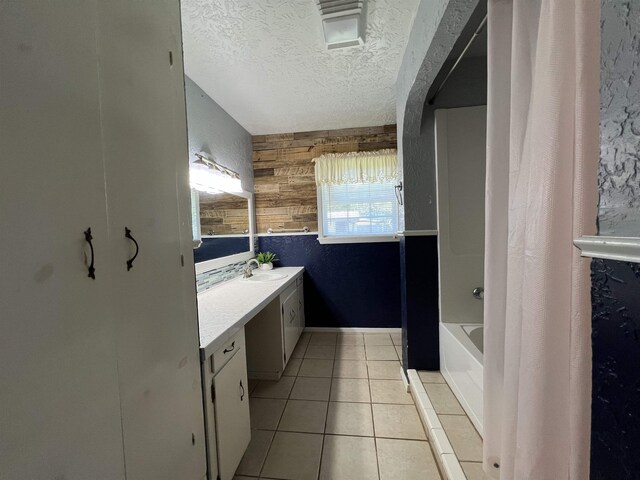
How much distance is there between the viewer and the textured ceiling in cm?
139

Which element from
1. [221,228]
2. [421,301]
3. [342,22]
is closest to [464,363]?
[421,301]

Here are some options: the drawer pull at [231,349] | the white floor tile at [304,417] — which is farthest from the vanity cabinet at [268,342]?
the drawer pull at [231,349]

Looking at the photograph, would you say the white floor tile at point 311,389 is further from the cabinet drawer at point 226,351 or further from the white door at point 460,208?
the white door at point 460,208

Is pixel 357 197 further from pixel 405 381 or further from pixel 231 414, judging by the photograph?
pixel 231 414

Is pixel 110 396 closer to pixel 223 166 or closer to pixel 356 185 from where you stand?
pixel 223 166

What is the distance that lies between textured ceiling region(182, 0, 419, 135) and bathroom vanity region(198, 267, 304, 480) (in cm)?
166

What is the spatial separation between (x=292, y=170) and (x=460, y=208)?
6.39ft

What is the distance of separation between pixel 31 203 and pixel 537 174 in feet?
3.57

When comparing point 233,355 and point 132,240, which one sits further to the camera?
point 233,355

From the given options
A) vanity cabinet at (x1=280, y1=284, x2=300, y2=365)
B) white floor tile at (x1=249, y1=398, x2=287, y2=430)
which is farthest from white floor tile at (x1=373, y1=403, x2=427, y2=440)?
vanity cabinet at (x1=280, y1=284, x2=300, y2=365)

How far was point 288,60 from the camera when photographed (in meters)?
1.77

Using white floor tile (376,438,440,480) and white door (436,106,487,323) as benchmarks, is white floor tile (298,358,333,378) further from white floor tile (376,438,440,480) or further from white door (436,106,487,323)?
white door (436,106,487,323)

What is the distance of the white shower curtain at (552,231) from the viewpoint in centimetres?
49

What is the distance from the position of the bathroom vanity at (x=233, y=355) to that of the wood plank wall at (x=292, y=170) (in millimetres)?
1128
